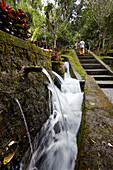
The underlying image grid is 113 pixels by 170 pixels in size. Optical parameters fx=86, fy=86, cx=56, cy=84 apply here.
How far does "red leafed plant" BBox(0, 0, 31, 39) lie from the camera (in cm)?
119

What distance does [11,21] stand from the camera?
1.31 m

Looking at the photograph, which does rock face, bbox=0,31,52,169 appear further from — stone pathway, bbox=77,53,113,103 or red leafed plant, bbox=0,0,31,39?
stone pathway, bbox=77,53,113,103

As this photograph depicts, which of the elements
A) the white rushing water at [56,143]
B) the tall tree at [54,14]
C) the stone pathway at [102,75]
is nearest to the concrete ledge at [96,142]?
the white rushing water at [56,143]

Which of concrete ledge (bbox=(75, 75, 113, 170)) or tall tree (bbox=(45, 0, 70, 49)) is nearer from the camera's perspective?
concrete ledge (bbox=(75, 75, 113, 170))

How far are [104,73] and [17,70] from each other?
235 inches

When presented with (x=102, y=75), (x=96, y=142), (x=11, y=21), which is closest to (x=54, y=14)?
(x=102, y=75)

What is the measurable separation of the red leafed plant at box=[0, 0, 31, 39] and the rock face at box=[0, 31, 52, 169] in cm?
32

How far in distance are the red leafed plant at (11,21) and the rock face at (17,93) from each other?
12.7 inches

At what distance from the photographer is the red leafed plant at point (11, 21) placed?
1192 millimetres

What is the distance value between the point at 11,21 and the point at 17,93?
1113 mm

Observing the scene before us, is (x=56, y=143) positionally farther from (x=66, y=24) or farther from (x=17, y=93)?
(x=66, y=24)

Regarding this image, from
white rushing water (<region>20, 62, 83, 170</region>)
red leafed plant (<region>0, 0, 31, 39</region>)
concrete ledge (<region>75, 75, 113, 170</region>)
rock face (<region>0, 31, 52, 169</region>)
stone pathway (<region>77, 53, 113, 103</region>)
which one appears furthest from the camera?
stone pathway (<region>77, 53, 113, 103</region>)

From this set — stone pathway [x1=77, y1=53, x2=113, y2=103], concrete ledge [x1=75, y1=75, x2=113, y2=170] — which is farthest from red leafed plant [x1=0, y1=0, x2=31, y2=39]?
stone pathway [x1=77, y1=53, x2=113, y2=103]

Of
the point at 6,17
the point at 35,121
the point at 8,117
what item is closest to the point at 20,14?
the point at 6,17
